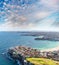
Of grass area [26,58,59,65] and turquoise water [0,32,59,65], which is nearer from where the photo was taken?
grass area [26,58,59,65]

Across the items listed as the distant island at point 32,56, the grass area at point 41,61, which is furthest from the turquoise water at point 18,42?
the grass area at point 41,61

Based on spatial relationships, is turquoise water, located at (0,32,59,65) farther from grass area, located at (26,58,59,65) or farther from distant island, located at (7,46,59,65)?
grass area, located at (26,58,59,65)

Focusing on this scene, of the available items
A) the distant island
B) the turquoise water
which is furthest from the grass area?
the turquoise water

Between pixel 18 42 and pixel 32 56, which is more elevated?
pixel 18 42

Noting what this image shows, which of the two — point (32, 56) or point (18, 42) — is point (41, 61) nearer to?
point (32, 56)

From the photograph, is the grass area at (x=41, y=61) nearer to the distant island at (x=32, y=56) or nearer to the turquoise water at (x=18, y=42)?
the distant island at (x=32, y=56)

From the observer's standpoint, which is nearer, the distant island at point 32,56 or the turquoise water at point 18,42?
the distant island at point 32,56

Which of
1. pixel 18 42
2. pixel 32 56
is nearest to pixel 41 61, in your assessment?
pixel 32 56

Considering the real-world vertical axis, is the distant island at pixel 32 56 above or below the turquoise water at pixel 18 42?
below

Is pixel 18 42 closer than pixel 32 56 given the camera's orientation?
No
